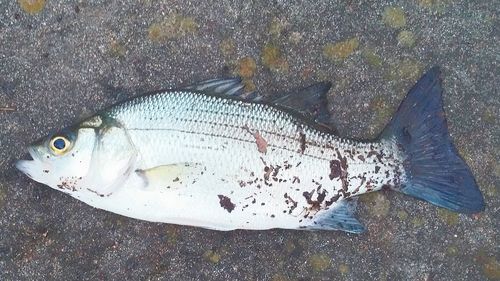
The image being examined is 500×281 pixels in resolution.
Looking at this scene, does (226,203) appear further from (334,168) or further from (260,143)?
(334,168)

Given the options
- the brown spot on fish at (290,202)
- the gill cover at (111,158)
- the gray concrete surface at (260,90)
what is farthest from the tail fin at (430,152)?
the gill cover at (111,158)

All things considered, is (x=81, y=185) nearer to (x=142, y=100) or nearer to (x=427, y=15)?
(x=142, y=100)

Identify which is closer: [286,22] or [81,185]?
[81,185]

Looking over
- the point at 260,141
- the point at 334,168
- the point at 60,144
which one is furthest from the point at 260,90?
the point at 60,144

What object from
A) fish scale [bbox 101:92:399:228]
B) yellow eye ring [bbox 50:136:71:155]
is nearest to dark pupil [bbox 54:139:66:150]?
yellow eye ring [bbox 50:136:71:155]

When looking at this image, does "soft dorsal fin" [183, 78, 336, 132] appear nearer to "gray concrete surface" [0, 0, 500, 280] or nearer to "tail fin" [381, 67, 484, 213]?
"gray concrete surface" [0, 0, 500, 280]

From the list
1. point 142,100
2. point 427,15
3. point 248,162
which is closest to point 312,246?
point 248,162

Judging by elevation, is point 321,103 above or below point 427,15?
below
